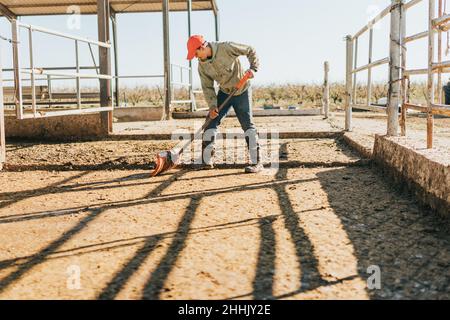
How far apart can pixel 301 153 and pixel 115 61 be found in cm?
937

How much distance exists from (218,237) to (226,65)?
108 inches

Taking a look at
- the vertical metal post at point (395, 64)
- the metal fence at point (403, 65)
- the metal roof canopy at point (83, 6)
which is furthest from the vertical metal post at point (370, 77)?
the metal roof canopy at point (83, 6)

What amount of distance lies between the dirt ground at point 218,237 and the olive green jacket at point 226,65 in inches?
37.6

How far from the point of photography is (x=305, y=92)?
41906 mm

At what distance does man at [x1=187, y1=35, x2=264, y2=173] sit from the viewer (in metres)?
5.12

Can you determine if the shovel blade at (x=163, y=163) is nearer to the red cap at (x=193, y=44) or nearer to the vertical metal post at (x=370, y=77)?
the red cap at (x=193, y=44)

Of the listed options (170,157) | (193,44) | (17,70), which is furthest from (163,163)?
(17,70)

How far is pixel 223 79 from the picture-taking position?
17.4 feet

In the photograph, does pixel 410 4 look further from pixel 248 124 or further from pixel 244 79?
pixel 248 124

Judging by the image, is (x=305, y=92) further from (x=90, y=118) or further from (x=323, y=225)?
(x=323, y=225)

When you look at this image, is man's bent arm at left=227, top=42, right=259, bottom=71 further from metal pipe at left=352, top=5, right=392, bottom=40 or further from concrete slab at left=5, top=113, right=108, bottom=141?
concrete slab at left=5, top=113, right=108, bottom=141

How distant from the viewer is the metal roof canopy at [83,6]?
12961mm

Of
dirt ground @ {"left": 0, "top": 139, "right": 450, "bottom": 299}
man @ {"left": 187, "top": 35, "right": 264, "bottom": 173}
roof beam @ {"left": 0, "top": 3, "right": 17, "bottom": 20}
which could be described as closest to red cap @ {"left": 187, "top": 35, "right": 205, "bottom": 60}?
man @ {"left": 187, "top": 35, "right": 264, "bottom": 173}

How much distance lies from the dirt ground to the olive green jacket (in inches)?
37.6
